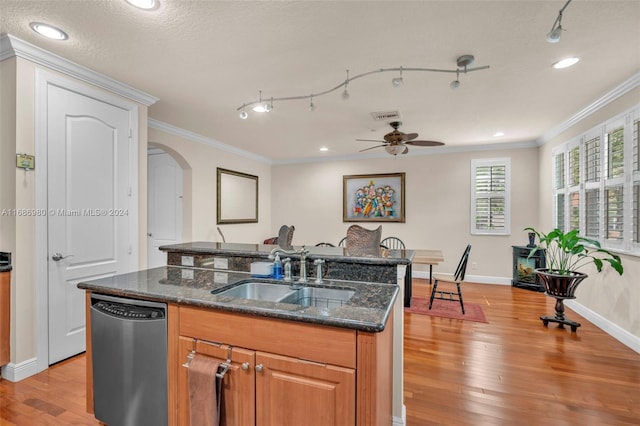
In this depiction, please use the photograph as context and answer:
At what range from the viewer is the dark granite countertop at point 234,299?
1.23 m

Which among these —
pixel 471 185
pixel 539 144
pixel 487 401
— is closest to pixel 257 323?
pixel 487 401

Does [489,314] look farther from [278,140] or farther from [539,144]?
[278,140]

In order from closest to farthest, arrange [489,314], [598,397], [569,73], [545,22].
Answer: [545,22] < [598,397] < [569,73] < [489,314]

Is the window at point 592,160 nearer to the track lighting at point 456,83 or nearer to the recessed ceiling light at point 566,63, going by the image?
the recessed ceiling light at point 566,63

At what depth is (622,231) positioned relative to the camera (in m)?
3.01

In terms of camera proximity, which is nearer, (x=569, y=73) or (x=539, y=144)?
(x=569, y=73)

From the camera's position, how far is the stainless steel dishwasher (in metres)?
1.55

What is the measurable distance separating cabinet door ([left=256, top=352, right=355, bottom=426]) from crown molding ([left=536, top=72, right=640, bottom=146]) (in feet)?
12.2

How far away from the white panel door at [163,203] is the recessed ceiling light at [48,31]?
2.94m

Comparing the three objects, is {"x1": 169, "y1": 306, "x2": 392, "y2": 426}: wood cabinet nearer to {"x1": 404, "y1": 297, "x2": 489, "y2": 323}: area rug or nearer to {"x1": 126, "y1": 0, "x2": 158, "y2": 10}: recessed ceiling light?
{"x1": 126, "y1": 0, "x2": 158, "y2": 10}: recessed ceiling light

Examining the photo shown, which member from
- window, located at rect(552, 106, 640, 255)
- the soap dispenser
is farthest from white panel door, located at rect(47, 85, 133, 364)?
window, located at rect(552, 106, 640, 255)

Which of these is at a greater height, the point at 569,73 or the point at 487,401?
the point at 569,73

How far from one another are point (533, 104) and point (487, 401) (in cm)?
319

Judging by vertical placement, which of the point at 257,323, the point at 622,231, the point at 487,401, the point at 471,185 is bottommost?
the point at 487,401
